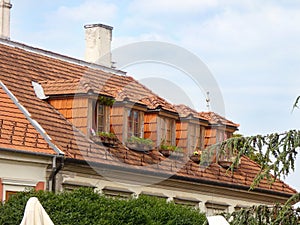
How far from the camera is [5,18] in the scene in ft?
116

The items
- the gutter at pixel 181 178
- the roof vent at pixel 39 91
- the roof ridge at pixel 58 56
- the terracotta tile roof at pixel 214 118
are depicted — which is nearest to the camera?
the gutter at pixel 181 178

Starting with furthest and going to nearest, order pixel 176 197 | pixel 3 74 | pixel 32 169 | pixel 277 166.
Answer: pixel 176 197 < pixel 3 74 < pixel 32 169 < pixel 277 166

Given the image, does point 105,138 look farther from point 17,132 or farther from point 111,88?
point 17,132

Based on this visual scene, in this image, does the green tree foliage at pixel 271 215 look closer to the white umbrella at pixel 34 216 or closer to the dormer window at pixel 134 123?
the white umbrella at pixel 34 216

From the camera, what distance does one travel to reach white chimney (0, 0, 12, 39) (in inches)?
1385

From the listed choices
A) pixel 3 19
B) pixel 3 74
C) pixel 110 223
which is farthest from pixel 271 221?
pixel 3 19

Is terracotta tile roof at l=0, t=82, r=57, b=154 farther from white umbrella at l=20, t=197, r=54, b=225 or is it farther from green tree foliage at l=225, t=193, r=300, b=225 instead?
white umbrella at l=20, t=197, r=54, b=225

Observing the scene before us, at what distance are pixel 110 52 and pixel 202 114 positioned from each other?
392cm

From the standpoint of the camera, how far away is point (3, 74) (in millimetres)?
31906

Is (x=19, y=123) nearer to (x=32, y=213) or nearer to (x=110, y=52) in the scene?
(x=110, y=52)

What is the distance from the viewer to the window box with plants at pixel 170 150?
35469 mm

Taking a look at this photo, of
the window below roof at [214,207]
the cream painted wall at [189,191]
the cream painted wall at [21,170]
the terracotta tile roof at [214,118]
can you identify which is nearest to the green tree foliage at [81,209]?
the cream painted wall at [21,170]

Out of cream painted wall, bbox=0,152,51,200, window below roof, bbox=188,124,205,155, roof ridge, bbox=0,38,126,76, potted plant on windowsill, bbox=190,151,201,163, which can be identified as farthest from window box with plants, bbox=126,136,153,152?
cream painted wall, bbox=0,152,51,200

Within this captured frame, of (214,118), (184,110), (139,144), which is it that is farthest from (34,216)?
(214,118)
